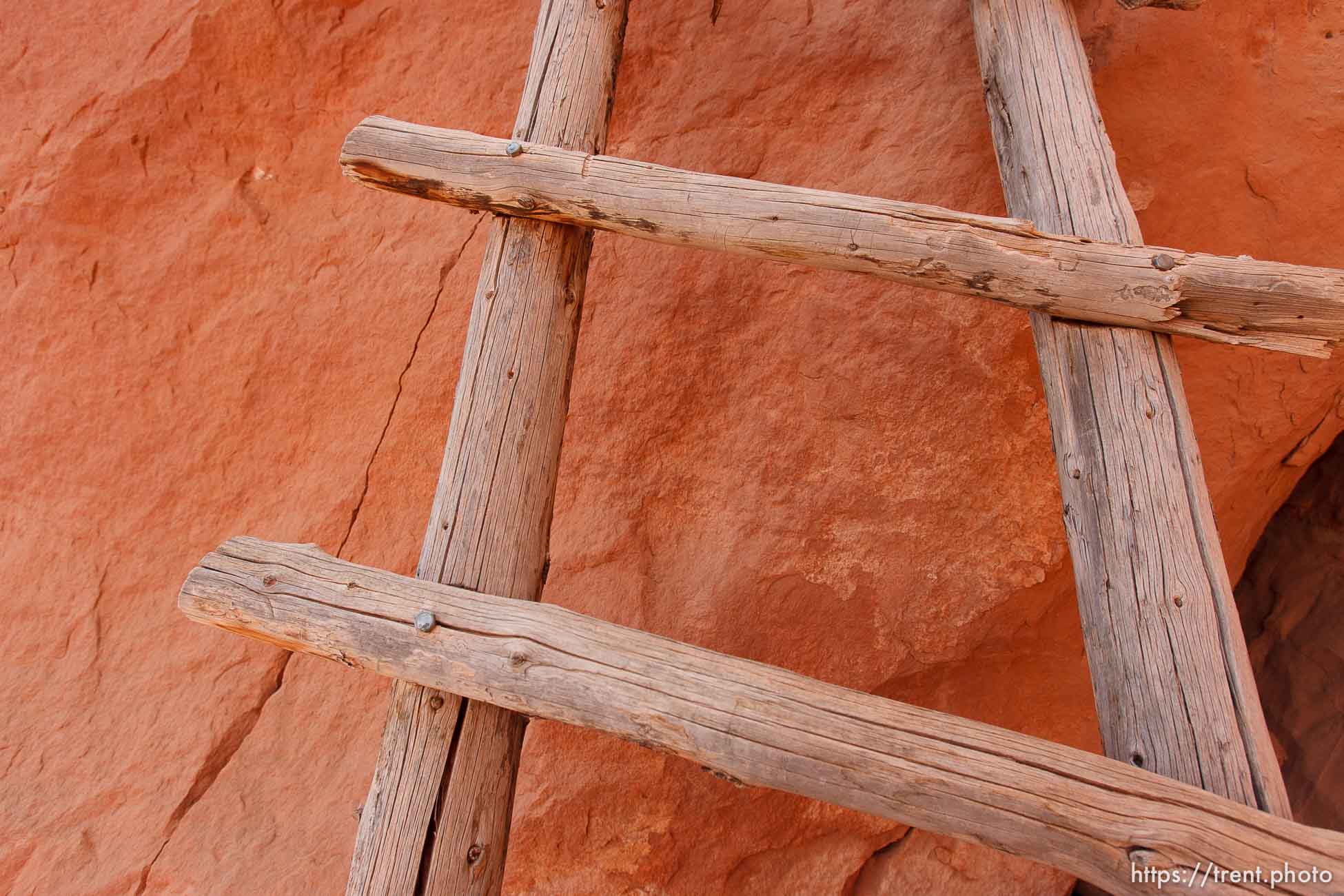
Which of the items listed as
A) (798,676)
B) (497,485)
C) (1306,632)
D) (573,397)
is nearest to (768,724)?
(798,676)

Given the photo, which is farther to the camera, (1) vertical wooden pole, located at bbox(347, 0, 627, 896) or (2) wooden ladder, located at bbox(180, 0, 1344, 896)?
(1) vertical wooden pole, located at bbox(347, 0, 627, 896)

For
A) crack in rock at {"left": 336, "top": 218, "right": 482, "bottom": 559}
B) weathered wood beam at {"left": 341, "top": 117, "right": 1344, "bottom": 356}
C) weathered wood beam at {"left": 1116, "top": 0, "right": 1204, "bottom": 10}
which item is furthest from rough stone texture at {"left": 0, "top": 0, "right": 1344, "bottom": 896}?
weathered wood beam at {"left": 341, "top": 117, "right": 1344, "bottom": 356}

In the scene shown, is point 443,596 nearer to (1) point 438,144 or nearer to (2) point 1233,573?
(1) point 438,144

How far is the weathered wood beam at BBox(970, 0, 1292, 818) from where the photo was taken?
4.25 feet

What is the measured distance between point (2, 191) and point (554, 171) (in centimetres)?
174

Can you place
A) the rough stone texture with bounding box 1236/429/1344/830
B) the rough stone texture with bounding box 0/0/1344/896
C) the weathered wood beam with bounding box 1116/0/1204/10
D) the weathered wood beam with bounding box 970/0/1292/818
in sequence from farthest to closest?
1. the rough stone texture with bounding box 1236/429/1344/830
2. the rough stone texture with bounding box 0/0/1344/896
3. the weathered wood beam with bounding box 1116/0/1204/10
4. the weathered wood beam with bounding box 970/0/1292/818

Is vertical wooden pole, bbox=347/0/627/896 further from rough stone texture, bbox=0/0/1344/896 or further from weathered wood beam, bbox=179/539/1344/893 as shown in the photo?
rough stone texture, bbox=0/0/1344/896

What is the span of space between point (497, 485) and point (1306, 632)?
9.21 feet

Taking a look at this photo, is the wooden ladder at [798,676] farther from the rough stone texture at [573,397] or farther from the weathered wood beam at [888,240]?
the rough stone texture at [573,397]

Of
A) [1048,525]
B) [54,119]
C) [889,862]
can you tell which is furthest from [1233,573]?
[54,119]

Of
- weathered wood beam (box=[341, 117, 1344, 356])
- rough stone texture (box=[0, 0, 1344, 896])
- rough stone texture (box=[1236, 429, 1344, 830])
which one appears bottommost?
rough stone texture (box=[1236, 429, 1344, 830])

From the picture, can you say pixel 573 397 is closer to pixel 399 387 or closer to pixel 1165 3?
pixel 399 387

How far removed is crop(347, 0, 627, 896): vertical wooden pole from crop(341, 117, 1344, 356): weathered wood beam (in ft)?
0.43

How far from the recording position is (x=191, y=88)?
93.4 inches
